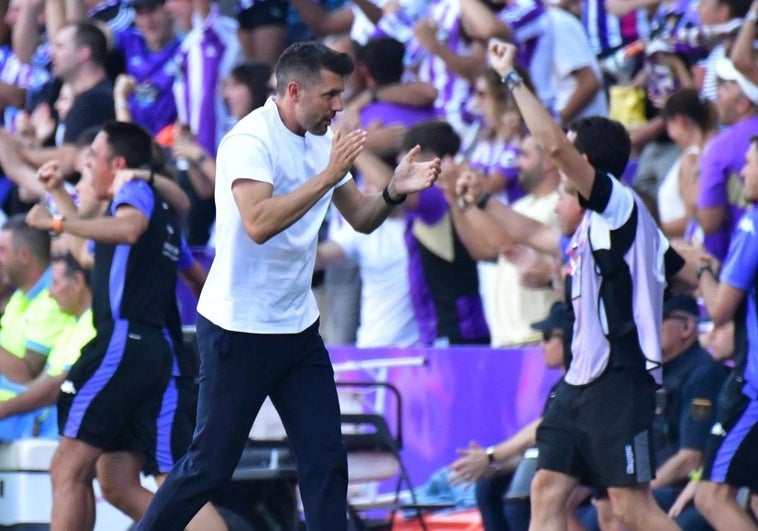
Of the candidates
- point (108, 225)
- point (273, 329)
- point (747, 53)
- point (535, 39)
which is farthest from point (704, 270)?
point (535, 39)

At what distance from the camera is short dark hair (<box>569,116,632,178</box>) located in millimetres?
7289

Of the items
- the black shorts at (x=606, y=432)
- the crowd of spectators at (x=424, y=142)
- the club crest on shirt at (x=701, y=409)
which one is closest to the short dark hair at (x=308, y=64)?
the crowd of spectators at (x=424, y=142)

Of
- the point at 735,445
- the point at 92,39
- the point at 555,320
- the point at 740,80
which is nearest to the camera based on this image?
the point at 735,445

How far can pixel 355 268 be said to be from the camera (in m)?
10.8

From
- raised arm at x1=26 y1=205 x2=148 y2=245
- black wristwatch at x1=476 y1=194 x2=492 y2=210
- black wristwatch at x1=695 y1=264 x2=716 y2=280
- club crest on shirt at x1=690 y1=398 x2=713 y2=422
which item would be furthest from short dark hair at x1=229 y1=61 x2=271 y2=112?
club crest on shirt at x1=690 y1=398 x2=713 y2=422

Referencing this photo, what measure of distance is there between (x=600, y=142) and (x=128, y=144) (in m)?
2.43

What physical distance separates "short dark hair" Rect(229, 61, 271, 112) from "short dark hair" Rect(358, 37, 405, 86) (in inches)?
28.8

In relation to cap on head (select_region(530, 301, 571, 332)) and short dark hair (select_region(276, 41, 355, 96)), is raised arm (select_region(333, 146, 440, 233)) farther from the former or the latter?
cap on head (select_region(530, 301, 571, 332))

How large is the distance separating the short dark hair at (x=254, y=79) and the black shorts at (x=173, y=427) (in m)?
3.44

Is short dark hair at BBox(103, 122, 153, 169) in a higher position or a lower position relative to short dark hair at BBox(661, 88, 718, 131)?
higher

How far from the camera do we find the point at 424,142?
32.1 feet

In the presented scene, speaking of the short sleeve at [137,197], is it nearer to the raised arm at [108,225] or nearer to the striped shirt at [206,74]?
the raised arm at [108,225]

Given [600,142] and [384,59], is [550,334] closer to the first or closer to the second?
[600,142]

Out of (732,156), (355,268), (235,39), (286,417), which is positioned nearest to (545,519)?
(286,417)
